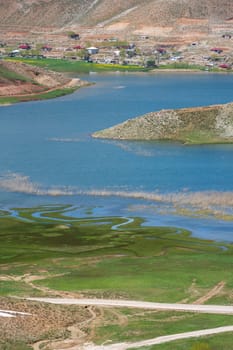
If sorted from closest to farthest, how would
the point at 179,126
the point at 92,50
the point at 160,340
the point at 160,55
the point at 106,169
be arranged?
the point at 160,340 < the point at 106,169 < the point at 179,126 < the point at 160,55 < the point at 92,50

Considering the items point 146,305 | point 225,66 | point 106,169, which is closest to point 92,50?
point 225,66

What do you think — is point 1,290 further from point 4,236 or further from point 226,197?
point 226,197

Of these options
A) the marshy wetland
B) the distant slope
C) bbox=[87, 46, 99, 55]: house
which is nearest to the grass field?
bbox=[87, 46, 99, 55]: house

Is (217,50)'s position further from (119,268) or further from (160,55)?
(119,268)

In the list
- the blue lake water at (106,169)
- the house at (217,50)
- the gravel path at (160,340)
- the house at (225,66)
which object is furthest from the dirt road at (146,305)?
the house at (217,50)

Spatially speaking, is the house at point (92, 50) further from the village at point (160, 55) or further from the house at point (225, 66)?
the house at point (225, 66)

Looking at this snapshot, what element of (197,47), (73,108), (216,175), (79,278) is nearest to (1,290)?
(79,278)

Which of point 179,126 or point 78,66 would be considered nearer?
point 179,126

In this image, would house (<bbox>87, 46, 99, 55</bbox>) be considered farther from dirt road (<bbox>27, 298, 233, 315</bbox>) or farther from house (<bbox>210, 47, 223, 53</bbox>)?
dirt road (<bbox>27, 298, 233, 315</bbox>)
